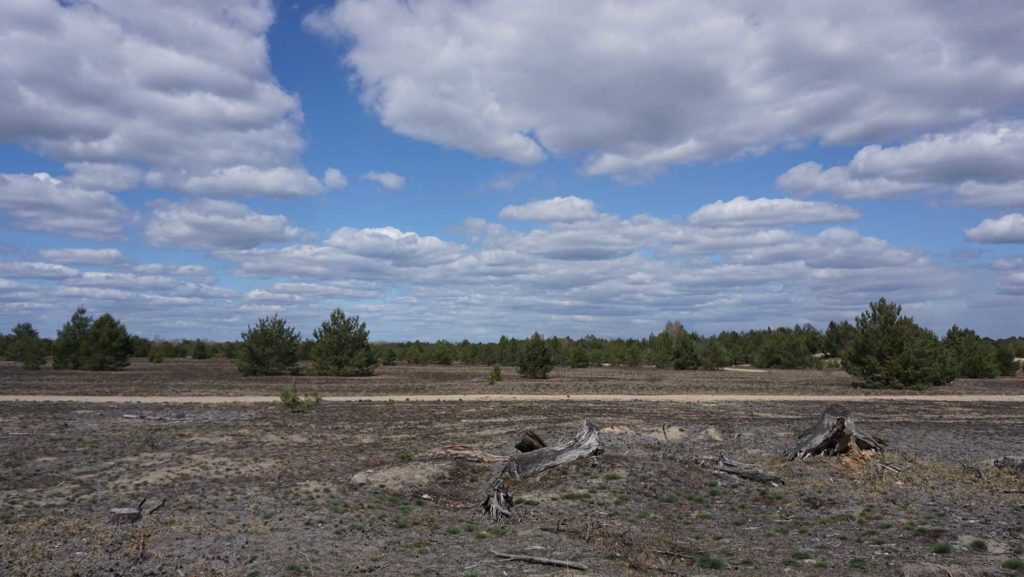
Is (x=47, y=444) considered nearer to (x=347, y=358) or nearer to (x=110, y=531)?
(x=110, y=531)

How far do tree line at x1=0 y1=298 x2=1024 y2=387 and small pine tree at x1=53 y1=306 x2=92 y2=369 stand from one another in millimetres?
89

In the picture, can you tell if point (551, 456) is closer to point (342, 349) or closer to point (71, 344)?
point (342, 349)

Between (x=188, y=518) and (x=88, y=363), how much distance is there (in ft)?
189

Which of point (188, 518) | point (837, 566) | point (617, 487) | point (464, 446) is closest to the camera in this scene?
point (837, 566)

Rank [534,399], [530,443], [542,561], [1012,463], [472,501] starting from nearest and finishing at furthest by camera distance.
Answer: [542,561] < [472,501] < [1012,463] < [530,443] < [534,399]

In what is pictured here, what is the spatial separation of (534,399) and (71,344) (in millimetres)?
48045

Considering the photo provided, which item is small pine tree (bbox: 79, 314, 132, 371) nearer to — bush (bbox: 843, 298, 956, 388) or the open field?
the open field

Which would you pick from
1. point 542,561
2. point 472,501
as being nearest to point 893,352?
point 472,501

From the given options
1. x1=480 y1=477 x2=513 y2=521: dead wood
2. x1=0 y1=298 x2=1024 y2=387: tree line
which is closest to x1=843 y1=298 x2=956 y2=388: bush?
x1=0 y1=298 x2=1024 y2=387: tree line

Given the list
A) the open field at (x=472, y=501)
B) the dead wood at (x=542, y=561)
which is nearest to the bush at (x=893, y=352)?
the open field at (x=472, y=501)

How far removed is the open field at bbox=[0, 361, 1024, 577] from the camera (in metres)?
8.89

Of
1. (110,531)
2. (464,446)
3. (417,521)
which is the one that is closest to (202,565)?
(110,531)

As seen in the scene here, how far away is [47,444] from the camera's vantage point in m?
17.6

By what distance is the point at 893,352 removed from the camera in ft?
140
